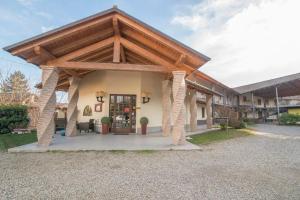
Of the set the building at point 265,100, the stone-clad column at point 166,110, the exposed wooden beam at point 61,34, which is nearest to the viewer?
the exposed wooden beam at point 61,34

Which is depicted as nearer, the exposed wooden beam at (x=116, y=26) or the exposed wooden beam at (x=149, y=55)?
the exposed wooden beam at (x=116, y=26)

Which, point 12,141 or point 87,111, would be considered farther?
Answer: point 87,111

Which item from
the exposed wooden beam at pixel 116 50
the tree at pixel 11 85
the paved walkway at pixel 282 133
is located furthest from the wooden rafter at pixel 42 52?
the tree at pixel 11 85

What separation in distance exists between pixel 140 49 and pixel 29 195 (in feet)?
18.5

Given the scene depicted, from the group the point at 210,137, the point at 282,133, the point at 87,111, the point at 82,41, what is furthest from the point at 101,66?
the point at 282,133

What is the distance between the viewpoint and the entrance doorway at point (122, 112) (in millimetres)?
10766

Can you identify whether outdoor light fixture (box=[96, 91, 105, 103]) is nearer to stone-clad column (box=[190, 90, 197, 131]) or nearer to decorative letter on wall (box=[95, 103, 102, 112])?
decorative letter on wall (box=[95, 103, 102, 112])

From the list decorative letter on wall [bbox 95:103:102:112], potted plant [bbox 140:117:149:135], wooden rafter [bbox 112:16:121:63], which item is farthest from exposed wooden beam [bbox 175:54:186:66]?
decorative letter on wall [bbox 95:103:102:112]

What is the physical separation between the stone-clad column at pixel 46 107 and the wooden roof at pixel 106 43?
1.37 feet

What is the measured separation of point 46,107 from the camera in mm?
6328

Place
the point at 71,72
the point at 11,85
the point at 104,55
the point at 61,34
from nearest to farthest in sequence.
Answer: the point at 61,34 → the point at 71,72 → the point at 104,55 → the point at 11,85

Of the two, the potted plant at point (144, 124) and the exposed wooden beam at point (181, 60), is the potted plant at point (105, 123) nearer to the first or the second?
the potted plant at point (144, 124)

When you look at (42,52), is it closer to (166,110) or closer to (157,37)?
(157,37)

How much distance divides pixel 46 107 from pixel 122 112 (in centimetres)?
487
